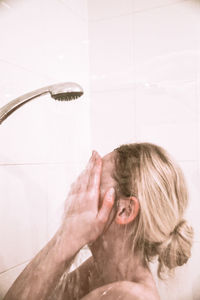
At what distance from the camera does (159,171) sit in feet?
2.20

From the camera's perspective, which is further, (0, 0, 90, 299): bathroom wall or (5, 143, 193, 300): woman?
(0, 0, 90, 299): bathroom wall

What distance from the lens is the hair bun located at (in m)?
0.67

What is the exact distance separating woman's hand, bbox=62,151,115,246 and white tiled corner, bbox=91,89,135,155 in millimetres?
45

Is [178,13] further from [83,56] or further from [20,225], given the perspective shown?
[20,225]

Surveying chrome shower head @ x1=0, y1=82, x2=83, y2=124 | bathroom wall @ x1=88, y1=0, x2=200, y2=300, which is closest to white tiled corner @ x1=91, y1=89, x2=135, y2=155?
bathroom wall @ x1=88, y1=0, x2=200, y2=300

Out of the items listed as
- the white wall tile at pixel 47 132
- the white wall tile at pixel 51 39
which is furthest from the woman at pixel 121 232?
the white wall tile at pixel 51 39

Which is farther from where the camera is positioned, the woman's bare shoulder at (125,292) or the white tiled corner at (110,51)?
the white tiled corner at (110,51)

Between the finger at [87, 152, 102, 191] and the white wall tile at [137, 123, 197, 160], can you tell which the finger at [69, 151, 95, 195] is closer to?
the finger at [87, 152, 102, 191]

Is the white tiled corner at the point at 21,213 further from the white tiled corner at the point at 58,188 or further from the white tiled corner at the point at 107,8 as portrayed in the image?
the white tiled corner at the point at 107,8

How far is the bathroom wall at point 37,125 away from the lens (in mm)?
779

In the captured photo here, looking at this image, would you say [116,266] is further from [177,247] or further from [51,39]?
[51,39]

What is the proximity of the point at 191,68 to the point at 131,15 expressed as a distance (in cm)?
22

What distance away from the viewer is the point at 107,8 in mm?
813

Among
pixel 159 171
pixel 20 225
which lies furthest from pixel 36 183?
pixel 159 171
